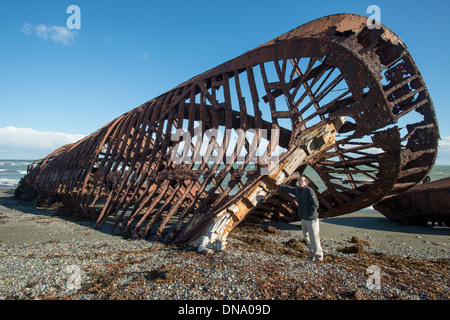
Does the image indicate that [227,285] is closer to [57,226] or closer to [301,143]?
[301,143]

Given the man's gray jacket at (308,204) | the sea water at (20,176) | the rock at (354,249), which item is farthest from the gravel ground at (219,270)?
the sea water at (20,176)

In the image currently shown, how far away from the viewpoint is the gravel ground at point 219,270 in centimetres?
380

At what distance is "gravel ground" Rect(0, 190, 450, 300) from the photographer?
380 cm

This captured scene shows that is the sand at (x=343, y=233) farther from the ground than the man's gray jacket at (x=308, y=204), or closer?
closer

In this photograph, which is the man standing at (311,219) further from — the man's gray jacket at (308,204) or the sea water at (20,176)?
the sea water at (20,176)

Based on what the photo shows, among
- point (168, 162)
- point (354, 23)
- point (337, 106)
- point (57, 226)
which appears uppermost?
point (354, 23)

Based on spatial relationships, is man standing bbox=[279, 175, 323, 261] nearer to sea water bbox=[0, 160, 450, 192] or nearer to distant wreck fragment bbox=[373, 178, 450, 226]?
distant wreck fragment bbox=[373, 178, 450, 226]

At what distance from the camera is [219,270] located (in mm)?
4535

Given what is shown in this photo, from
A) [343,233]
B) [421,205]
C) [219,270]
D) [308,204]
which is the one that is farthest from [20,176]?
[421,205]

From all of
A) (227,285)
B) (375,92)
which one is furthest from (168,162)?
(375,92)

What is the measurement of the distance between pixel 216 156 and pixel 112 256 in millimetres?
3174

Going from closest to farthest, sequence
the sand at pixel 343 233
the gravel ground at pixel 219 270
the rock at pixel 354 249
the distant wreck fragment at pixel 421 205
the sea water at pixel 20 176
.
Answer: the gravel ground at pixel 219 270, the rock at pixel 354 249, the sand at pixel 343 233, the distant wreck fragment at pixel 421 205, the sea water at pixel 20 176
